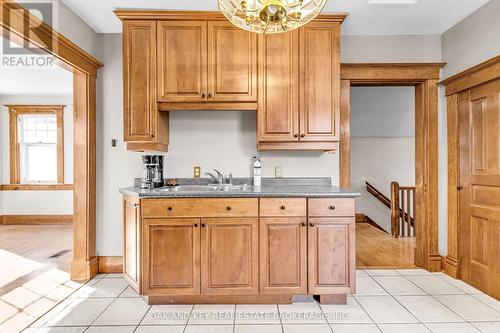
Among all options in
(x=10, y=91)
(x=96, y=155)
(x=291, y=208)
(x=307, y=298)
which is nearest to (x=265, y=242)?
(x=291, y=208)

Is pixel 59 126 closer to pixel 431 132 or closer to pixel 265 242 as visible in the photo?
pixel 265 242

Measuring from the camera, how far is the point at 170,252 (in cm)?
237

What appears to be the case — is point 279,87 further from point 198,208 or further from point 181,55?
point 198,208

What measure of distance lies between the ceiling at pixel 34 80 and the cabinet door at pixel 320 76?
345cm

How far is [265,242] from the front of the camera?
2379 millimetres

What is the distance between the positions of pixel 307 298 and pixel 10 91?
6.24 metres

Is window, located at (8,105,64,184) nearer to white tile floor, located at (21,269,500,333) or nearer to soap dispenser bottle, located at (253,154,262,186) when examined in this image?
white tile floor, located at (21,269,500,333)

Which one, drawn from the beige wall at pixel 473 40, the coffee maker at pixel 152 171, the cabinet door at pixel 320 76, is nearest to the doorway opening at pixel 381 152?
the beige wall at pixel 473 40

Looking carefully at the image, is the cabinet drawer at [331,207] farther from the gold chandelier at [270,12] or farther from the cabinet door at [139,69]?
the cabinet door at [139,69]

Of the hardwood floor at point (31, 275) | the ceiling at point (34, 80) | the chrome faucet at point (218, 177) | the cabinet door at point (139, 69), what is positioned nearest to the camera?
the hardwood floor at point (31, 275)

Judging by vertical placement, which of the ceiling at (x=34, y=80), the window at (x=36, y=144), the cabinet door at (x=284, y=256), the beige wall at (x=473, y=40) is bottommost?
the cabinet door at (x=284, y=256)

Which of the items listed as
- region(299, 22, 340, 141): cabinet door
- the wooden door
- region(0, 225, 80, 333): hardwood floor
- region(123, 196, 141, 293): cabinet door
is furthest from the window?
the wooden door

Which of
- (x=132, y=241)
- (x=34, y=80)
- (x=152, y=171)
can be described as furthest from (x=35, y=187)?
(x=132, y=241)

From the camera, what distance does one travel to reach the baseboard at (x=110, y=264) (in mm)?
3104
